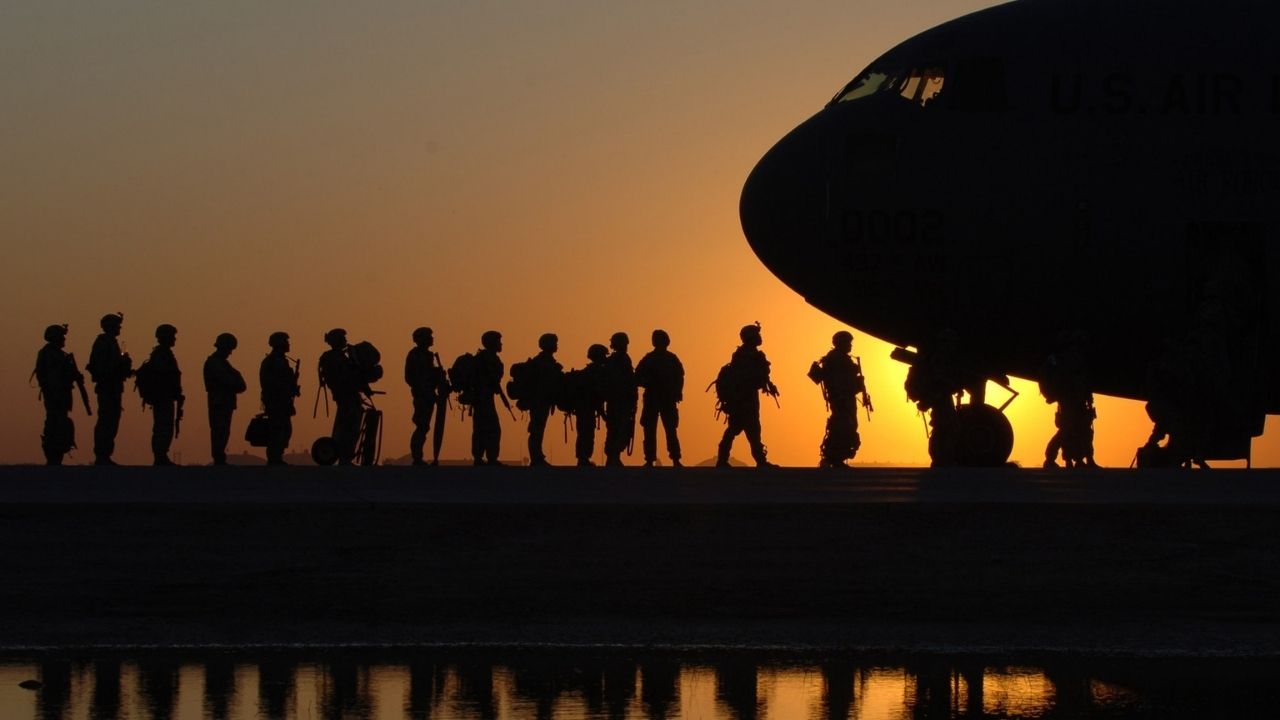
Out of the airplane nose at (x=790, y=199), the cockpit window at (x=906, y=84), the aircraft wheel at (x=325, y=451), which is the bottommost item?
the aircraft wheel at (x=325, y=451)

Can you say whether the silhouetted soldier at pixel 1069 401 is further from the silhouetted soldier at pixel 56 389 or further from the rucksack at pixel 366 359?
the silhouetted soldier at pixel 56 389

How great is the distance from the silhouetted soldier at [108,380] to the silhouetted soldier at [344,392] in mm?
2257

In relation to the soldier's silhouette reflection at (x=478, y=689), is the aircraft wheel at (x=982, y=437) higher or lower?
higher

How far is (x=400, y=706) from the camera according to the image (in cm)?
787

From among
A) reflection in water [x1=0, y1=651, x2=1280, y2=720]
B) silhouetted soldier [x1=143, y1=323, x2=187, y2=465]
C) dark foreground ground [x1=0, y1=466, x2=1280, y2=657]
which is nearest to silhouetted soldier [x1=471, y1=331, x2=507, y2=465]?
silhouetted soldier [x1=143, y1=323, x2=187, y2=465]

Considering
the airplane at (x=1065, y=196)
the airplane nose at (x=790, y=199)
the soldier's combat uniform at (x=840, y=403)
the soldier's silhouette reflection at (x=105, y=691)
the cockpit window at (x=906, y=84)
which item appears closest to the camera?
the soldier's silhouette reflection at (x=105, y=691)

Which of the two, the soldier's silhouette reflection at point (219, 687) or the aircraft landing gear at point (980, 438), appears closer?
the soldier's silhouette reflection at point (219, 687)

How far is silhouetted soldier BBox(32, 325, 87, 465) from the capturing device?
22922 millimetres

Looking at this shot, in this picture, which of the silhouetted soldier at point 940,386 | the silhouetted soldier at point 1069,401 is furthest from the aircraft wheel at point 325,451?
the silhouetted soldier at point 1069,401

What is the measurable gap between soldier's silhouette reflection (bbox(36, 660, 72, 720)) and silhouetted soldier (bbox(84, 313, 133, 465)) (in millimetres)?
14058

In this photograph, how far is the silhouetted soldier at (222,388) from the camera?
22938mm

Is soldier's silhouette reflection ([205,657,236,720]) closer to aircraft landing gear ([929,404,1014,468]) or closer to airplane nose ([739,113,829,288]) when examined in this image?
airplane nose ([739,113,829,288])

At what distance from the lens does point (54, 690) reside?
27.0 feet

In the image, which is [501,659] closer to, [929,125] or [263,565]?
[263,565]
